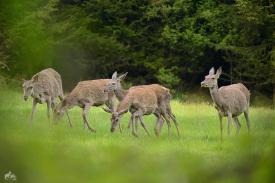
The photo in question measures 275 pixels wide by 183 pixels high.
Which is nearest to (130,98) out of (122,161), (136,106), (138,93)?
(138,93)

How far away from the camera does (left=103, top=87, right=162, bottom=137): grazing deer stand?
603 inches

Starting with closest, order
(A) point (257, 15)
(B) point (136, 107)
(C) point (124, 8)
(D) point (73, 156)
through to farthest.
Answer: (D) point (73, 156) < (B) point (136, 107) < (A) point (257, 15) < (C) point (124, 8)

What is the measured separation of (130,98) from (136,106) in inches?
15.5

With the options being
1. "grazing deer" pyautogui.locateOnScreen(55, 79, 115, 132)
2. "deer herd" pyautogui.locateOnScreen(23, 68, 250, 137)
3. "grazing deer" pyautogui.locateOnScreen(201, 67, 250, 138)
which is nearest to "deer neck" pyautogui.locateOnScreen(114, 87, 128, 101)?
"deer herd" pyautogui.locateOnScreen(23, 68, 250, 137)

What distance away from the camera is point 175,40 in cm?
3881

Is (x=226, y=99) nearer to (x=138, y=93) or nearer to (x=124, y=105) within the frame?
(x=138, y=93)

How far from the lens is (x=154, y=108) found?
1595cm

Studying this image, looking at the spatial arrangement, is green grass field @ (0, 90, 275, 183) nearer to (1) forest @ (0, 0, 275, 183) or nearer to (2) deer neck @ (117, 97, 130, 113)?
(1) forest @ (0, 0, 275, 183)

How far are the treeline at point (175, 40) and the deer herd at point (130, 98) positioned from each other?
1612cm

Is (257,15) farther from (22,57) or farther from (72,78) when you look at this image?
(22,57)

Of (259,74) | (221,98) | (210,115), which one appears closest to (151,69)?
(259,74)

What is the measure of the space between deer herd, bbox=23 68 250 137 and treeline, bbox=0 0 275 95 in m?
16.1

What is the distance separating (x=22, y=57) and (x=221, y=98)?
1420 centimetres

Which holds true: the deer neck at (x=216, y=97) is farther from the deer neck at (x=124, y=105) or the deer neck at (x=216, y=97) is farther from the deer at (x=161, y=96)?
the deer neck at (x=124, y=105)
